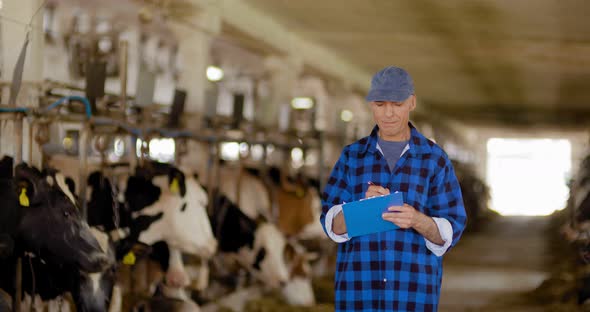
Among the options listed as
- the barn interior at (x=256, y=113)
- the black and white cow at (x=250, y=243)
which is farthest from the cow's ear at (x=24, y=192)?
the black and white cow at (x=250, y=243)

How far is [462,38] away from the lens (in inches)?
427

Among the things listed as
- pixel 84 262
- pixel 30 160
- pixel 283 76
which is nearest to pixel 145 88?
pixel 30 160

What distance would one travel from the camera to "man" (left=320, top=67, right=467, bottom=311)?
2918mm

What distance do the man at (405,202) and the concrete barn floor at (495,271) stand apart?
4.41 metres

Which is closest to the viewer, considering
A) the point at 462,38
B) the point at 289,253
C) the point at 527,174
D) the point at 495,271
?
the point at 289,253

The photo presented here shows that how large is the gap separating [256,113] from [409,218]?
6.46 metres

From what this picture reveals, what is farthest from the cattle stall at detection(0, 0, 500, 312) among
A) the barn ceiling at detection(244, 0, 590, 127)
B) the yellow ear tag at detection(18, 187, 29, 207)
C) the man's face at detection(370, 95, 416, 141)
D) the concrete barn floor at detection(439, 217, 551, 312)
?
the man's face at detection(370, 95, 416, 141)

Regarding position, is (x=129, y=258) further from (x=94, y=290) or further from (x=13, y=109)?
(x=13, y=109)

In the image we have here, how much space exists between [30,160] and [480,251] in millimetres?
10216

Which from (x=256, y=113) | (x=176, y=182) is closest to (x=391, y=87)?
(x=176, y=182)

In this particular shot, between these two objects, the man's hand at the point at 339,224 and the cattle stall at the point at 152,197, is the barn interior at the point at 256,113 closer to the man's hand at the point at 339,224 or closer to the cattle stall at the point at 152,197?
the cattle stall at the point at 152,197

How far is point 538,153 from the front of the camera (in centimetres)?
4122

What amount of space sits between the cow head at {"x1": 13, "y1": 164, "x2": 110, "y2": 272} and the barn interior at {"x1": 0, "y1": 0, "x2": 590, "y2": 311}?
0.13 meters

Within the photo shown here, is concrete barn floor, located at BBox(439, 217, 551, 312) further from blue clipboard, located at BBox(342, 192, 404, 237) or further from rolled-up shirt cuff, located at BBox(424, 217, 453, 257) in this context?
blue clipboard, located at BBox(342, 192, 404, 237)
